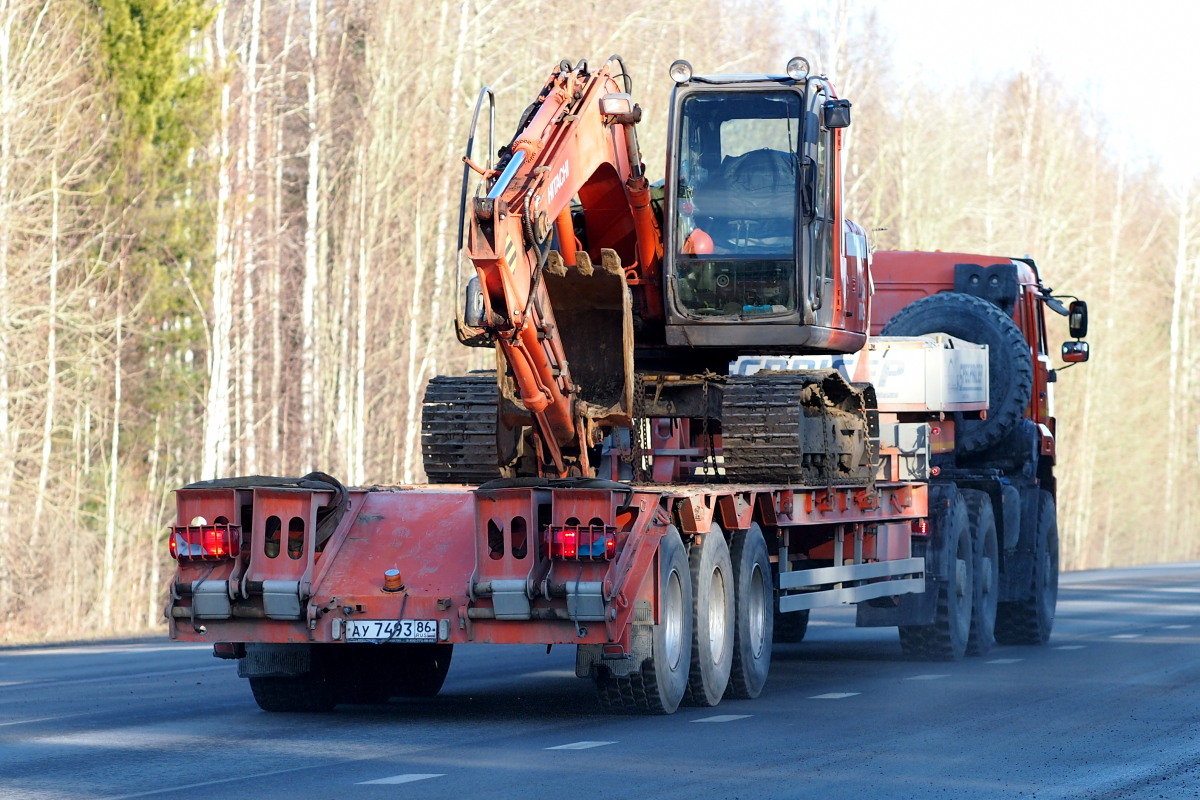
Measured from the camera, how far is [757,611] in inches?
559

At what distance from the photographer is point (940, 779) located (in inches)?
399

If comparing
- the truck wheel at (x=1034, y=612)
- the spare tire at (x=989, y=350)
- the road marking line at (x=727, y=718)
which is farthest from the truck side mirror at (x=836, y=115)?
the truck wheel at (x=1034, y=612)

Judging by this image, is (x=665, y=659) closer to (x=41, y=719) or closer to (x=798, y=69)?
(x=41, y=719)

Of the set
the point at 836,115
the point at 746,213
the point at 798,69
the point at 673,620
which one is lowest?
the point at 673,620

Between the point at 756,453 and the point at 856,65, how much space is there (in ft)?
125

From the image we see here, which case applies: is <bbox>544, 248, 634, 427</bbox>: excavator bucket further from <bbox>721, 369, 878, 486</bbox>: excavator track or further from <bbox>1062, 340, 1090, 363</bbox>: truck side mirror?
<bbox>1062, 340, 1090, 363</bbox>: truck side mirror

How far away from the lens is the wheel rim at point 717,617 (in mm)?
13266

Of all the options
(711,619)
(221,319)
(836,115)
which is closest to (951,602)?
(836,115)

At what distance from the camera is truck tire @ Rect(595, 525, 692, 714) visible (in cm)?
1233

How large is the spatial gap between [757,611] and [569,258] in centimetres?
283

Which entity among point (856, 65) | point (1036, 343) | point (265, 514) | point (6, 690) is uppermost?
point (856, 65)

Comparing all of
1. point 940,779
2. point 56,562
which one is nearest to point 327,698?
point 940,779

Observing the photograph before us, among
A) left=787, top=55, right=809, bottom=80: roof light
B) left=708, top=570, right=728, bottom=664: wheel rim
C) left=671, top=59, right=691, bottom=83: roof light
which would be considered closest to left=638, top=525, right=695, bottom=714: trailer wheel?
left=708, top=570, right=728, bottom=664: wheel rim

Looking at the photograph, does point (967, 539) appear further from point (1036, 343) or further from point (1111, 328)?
point (1111, 328)
